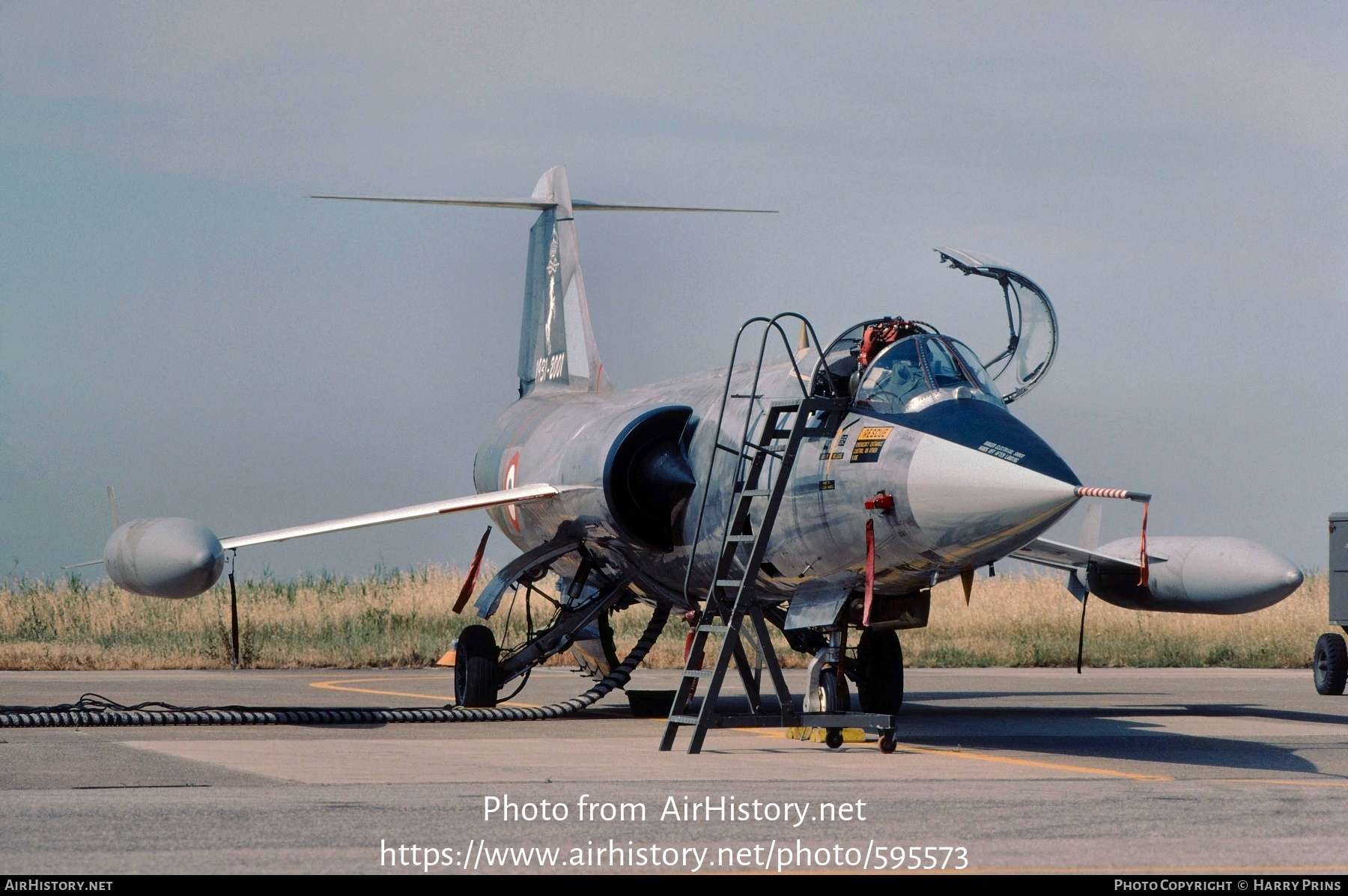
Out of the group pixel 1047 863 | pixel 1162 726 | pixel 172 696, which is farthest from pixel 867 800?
pixel 172 696

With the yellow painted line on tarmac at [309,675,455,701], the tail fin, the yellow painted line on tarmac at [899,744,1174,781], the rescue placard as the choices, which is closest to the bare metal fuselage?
the rescue placard

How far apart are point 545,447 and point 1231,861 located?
423 inches

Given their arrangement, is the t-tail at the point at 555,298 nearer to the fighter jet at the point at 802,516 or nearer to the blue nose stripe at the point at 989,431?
the fighter jet at the point at 802,516

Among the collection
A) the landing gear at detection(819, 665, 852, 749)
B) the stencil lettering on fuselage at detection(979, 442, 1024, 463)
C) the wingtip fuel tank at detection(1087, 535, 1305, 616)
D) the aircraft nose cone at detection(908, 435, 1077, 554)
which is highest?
the stencil lettering on fuselage at detection(979, 442, 1024, 463)

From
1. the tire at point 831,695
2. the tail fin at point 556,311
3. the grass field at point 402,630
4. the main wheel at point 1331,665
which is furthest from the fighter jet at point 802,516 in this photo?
the grass field at point 402,630

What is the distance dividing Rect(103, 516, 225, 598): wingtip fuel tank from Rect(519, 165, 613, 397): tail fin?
720 cm

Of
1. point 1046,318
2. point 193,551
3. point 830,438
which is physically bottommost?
point 193,551

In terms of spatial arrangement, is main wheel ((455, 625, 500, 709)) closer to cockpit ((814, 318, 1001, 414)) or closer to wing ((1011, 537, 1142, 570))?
cockpit ((814, 318, 1001, 414))

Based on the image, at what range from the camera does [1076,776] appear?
32.0 feet

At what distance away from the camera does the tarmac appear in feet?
20.7

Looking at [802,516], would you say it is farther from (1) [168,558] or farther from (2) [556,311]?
(2) [556,311]

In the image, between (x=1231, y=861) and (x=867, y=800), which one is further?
(x=867, y=800)

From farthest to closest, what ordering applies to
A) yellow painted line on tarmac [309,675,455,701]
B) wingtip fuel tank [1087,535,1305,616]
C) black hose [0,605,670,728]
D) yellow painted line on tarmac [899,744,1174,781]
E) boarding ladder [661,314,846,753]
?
yellow painted line on tarmac [309,675,455,701], wingtip fuel tank [1087,535,1305,616], black hose [0,605,670,728], boarding ladder [661,314,846,753], yellow painted line on tarmac [899,744,1174,781]

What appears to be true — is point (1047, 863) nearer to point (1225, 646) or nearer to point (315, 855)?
point (315, 855)
